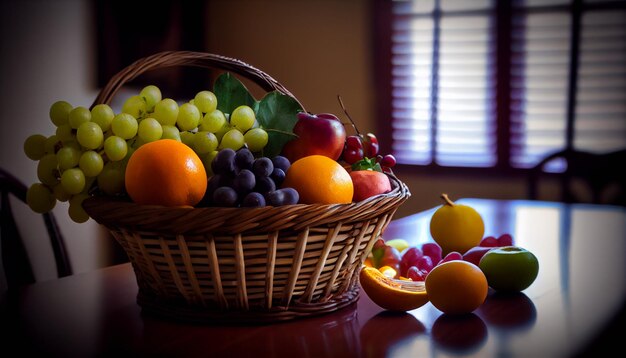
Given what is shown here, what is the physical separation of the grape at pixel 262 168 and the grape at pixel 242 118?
0.11m

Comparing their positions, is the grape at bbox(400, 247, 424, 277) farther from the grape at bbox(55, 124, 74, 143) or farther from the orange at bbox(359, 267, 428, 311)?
the grape at bbox(55, 124, 74, 143)

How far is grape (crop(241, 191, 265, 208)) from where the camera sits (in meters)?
0.75

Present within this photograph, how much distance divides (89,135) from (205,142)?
15 centimetres

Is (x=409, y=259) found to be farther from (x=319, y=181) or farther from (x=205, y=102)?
(x=205, y=102)

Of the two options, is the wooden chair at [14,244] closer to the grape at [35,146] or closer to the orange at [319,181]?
the grape at [35,146]

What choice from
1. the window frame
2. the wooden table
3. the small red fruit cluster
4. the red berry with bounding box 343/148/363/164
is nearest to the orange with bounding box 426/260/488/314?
the wooden table

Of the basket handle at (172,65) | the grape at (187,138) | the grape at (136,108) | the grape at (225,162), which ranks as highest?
the basket handle at (172,65)

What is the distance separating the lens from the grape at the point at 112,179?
877 millimetres

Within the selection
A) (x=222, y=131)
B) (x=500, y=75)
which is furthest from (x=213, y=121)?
(x=500, y=75)

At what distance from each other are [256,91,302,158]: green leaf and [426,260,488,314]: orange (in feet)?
0.93

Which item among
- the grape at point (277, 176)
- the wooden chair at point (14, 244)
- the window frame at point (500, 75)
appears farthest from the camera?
the window frame at point (500, 75)

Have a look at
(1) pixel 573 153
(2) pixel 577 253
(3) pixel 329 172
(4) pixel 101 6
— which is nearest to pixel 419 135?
(1) pixel 573 153

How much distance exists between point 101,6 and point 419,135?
1563mm

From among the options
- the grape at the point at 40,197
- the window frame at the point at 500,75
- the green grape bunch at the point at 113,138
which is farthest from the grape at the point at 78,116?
the window frame at the point at 500,75
